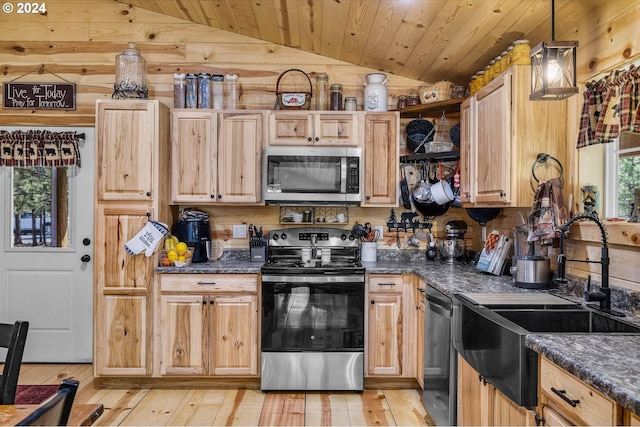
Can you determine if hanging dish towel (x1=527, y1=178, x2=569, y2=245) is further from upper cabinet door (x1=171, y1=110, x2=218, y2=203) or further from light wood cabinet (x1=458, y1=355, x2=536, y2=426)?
upper cabinet door (x1=171, y1=110, x2=218, y2=203)

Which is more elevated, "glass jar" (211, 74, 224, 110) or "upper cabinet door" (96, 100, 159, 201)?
"glass jar" (211, 74, 224, 110)

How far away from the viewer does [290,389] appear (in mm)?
3240

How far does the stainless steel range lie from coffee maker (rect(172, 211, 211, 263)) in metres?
0.64

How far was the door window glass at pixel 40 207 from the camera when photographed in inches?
153

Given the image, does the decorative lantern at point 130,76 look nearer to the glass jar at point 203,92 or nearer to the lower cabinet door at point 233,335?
the glass jar at point 203,92

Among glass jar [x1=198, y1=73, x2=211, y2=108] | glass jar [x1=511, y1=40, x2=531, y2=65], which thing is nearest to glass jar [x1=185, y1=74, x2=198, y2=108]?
glass jar [x1=198, y1=73, x2=211, y2=108]

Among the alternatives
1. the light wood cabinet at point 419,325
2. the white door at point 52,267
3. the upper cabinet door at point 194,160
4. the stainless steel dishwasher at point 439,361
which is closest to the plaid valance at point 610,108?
the stainless steel dishwasher at point 439,361

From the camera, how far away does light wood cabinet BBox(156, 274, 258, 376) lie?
3.31 m

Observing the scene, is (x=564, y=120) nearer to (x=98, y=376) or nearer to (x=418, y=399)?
(x=418, y=399)

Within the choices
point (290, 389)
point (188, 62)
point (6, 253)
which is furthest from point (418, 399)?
point (6, 253)

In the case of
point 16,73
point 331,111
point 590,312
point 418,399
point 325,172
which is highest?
point 16,73

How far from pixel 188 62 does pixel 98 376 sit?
2.45 meters

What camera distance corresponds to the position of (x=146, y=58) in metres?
3.88

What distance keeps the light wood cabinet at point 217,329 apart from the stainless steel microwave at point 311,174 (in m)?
0.66
